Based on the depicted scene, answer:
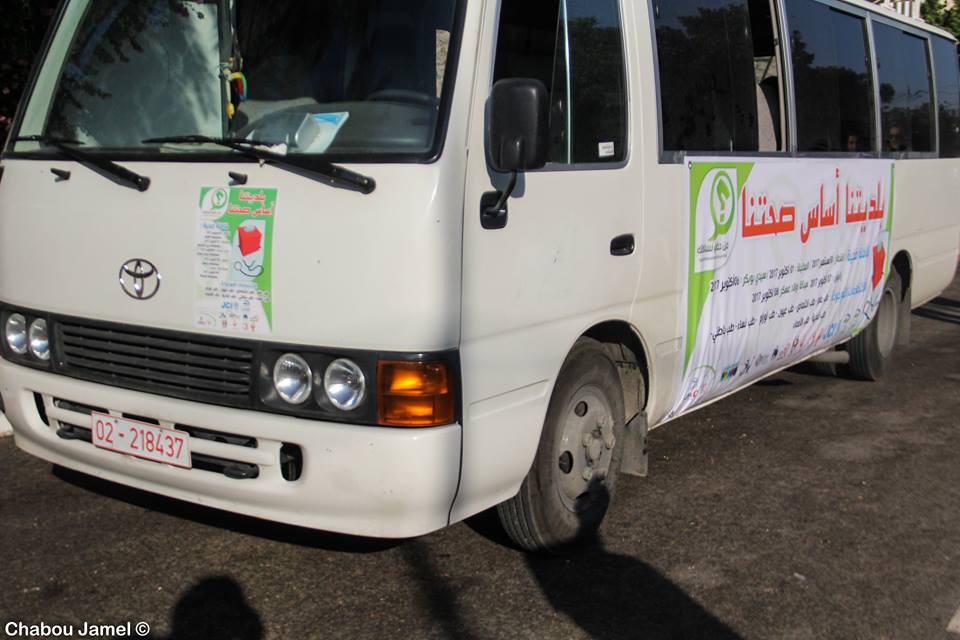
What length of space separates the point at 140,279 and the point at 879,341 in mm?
5924

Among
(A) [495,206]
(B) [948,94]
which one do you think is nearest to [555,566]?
(A) [495,206]

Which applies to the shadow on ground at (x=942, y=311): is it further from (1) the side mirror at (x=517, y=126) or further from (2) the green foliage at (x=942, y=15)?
(1) the side mirror at (x=517, y=126)

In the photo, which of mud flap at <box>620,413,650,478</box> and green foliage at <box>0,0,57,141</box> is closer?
mud flap at <box>620,413,650,478</box>

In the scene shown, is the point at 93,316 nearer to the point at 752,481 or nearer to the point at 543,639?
the point at 543,639

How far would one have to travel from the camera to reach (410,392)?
343cm

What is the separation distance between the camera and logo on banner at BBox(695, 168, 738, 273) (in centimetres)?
498

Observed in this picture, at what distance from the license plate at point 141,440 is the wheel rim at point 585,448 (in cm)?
148

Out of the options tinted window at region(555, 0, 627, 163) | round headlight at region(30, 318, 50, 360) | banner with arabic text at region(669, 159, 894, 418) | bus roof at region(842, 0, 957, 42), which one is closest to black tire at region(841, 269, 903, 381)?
banner with arabic text at region(669, 159, 894, 418)

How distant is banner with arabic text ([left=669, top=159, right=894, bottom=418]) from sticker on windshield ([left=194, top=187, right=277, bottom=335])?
7.04 ft

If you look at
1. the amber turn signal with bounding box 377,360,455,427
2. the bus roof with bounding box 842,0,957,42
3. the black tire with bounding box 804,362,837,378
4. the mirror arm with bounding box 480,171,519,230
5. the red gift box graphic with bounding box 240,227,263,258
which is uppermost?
the bus roof with bounding box 842,0,957,42

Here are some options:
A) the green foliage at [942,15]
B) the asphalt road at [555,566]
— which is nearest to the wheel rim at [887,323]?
the asphalt road at [555,566]

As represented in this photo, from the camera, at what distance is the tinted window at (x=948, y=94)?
861 cm

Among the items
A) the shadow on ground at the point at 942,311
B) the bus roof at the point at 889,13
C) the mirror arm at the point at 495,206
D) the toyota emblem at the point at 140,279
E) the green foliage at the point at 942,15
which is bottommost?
the shadow on ground at the point at 942,311

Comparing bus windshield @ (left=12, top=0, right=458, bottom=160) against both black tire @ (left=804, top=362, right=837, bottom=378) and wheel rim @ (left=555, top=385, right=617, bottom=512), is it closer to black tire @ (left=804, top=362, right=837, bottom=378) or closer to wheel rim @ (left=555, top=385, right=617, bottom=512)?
wheel rim @ (left=555, top=385, right=617, bottom=512)
